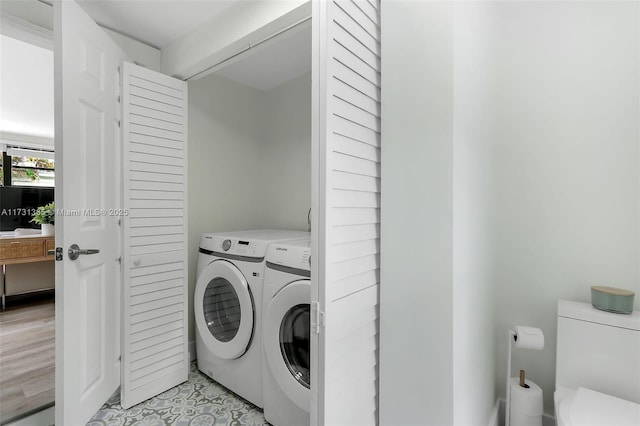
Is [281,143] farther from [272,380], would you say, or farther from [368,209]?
[272,380]

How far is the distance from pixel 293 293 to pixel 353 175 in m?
0.65

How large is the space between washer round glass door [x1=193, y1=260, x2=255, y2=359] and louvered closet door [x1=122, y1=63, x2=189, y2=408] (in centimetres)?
16

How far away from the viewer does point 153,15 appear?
174 cm

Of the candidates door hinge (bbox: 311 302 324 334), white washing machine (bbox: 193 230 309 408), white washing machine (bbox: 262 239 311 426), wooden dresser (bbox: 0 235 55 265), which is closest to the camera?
door hinge (bbox: 311 302 324 334)

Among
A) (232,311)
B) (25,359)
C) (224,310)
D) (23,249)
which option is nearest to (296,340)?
(232,311)

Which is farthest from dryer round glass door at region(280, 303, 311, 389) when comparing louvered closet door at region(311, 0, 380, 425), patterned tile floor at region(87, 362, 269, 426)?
patterned tile floor at region(87, 362, 269, 426)

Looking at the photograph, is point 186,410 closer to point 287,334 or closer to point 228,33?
point 287,334

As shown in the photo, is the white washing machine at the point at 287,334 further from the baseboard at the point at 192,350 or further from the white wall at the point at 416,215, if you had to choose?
the baseboard at the point at 192,350

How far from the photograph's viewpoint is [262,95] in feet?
9.20

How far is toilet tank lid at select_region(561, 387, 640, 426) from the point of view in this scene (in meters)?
1.05

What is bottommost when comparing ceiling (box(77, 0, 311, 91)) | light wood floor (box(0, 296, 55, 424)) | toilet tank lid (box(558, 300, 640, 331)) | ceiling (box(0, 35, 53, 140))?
light wood floor (box(0, 296, 55, 424))

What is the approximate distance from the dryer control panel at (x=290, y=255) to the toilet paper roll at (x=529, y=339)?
1.00m

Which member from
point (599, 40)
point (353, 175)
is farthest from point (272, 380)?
point (599, 40)

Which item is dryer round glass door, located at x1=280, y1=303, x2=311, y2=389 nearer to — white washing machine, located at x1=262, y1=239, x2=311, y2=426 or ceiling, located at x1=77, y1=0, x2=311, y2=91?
white washing machine, located at x1=262, y1=239, x2=311, y2=426
